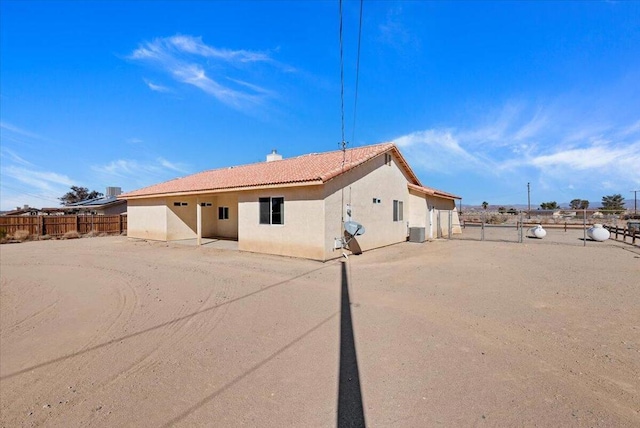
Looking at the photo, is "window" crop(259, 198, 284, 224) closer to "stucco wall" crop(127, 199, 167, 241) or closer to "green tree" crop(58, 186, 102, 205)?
"stucco wall" crop(127, 199, 167, 241)

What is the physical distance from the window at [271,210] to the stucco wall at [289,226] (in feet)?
0.57

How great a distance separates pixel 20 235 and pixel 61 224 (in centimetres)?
233

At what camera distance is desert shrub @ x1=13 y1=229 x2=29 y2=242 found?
2044 cm

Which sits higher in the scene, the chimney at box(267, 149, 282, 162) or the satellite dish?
the chimney at box(267, 149, 282, 162)

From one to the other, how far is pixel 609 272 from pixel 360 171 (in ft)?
27.9

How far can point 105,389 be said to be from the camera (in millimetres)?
3504

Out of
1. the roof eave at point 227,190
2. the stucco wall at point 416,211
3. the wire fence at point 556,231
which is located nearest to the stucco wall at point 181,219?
the roof eave at point 227,190

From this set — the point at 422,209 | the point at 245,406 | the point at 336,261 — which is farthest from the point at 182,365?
the point at 422,209

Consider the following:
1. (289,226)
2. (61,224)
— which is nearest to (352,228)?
(289,226)

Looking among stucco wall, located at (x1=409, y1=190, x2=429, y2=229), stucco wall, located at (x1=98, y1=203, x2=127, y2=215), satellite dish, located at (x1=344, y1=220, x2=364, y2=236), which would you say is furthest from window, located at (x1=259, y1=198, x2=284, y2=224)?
stucco wall, located at (x1=98, y1=203, x2=127, y2=215)

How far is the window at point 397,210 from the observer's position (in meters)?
16.6

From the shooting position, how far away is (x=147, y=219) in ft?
65.3

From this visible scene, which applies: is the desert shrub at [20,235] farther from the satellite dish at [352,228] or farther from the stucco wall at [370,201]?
the satellite dish at [352,228]

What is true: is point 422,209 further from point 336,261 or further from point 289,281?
point 289,281
